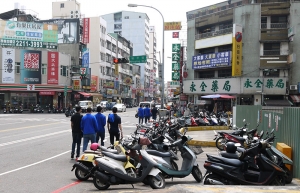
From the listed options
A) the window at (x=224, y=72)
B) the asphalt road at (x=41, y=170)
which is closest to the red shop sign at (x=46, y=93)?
the window at (x=224, y=72)

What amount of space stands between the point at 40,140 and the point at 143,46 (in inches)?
4014

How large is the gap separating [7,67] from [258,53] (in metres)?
34.1

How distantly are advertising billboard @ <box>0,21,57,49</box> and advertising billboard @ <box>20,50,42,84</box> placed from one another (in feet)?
12.3

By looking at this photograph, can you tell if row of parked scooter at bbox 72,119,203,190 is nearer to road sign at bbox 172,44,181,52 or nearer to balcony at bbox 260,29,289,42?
balcony at bbox 260,29,289,42

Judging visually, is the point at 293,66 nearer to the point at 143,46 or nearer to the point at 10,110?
the point at 10,110

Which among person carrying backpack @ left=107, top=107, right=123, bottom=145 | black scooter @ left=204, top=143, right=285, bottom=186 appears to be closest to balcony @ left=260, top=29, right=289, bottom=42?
person carrying backpack @ left=107, top=107, right=123, bottom=145

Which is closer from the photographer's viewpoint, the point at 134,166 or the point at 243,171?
the point at 243,171

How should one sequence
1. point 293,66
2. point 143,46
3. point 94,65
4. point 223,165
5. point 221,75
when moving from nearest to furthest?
point 223,165
point 293,66
point 221,75
point 94,65
point 143,46

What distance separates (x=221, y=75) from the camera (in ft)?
128

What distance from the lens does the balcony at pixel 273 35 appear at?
112 ft

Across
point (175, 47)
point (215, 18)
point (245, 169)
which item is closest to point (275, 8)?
point (215, 18)

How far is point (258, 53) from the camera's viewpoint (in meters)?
34.9

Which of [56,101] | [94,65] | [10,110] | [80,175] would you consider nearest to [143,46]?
[94,65]

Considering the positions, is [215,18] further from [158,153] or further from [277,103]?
[158,153]
